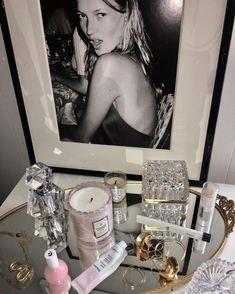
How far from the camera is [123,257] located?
25.0 inches

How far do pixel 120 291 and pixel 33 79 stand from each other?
17.8 inches

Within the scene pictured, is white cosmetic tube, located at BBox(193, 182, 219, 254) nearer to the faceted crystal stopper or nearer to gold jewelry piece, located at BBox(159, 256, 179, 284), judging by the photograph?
gold jewelry piece, located at BBox(159, 256, 179, 284)

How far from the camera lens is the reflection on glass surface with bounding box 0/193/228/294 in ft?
1.96

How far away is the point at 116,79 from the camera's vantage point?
25.2 inches

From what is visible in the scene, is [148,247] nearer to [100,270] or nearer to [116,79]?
[100,270]

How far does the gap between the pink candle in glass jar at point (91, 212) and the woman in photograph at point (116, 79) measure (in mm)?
135

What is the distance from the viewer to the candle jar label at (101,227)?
0.60m

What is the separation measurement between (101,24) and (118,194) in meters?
0.36

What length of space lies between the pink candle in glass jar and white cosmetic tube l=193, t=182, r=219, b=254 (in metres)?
0.19

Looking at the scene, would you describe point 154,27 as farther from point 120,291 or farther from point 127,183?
point 120,291

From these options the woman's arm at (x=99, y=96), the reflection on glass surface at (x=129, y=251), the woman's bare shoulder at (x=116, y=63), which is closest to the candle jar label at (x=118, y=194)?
the reflection on glass surface at (x=129, y=251)

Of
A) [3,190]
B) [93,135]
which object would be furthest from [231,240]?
[3,190]

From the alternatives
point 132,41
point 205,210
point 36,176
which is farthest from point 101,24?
point 205,210

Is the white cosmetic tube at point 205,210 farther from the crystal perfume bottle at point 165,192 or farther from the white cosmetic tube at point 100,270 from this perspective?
the white cosmetic tube at point 100,270
